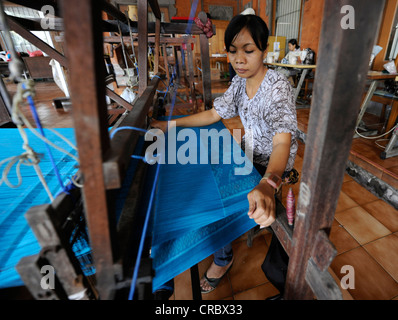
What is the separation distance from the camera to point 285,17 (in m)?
8.02

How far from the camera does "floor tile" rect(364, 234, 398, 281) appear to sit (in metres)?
1.44

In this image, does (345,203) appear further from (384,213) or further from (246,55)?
(246,55)

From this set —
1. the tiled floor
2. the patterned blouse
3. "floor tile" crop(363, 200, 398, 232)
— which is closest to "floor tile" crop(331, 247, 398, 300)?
the tiled floor

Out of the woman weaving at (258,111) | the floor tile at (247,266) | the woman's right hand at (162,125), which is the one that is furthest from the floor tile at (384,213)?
the woman's right hand at (162,125)

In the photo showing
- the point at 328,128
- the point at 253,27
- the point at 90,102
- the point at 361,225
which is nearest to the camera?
the point at 90,102

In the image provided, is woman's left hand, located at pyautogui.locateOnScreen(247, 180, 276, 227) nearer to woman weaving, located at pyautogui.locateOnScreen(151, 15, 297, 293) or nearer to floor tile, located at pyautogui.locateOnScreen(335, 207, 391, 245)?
woman weaving, located at pyautogui.locateOnScreen(151, 15, 297, 293)

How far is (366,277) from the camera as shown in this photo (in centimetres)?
140

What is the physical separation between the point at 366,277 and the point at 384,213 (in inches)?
31.8

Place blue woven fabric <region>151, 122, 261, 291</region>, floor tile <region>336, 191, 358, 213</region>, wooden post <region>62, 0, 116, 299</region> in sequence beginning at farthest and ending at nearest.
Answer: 1. floor tile <region>336, 191, 358, 213</region>
2. blue woven fabric <region>151, 122, 261, 291</region>
3. wooden post <region>62, 0, 116, 299</region>

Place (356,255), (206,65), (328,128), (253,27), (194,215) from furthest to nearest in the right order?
(206,65) < (356,255) < (253,27) < (194,215) < (328,128)

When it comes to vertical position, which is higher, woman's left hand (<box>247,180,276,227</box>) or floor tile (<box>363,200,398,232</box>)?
woman's left hand (<box>247,180,276,227</box>)

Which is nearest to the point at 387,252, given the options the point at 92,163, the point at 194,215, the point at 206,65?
the point at 194,215

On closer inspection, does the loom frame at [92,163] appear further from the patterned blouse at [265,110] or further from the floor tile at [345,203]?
the floor tile at [345,203]

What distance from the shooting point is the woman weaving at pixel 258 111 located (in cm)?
95
